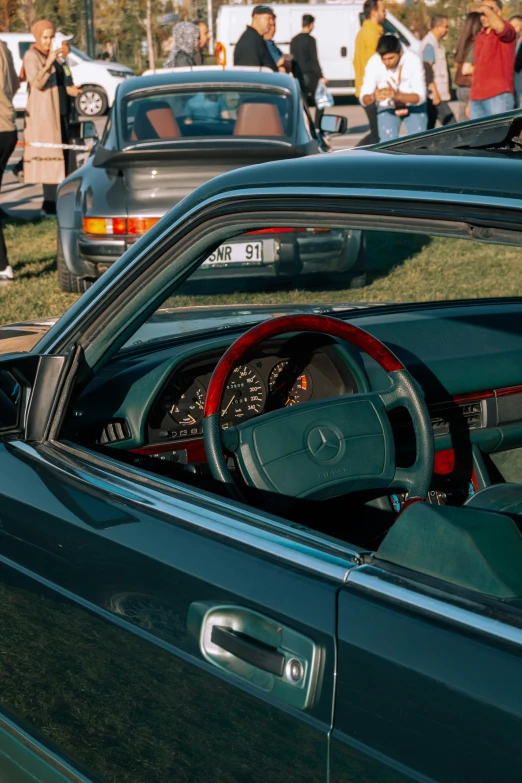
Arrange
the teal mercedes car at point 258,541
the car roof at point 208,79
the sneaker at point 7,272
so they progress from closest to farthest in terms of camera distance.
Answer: the teal mercedes car at point 258,541 → the car roof at point 208,79 → the sneaker at point 7,272

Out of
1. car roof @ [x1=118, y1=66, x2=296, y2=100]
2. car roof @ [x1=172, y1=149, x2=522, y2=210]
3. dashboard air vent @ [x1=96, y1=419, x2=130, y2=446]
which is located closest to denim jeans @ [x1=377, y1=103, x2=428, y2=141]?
car roof @ [x1=118, y1=66, x2=296, y2=100]

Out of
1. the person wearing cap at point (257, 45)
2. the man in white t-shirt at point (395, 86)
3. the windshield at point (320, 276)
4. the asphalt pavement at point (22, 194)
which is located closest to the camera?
the windshield at point (320, 276)

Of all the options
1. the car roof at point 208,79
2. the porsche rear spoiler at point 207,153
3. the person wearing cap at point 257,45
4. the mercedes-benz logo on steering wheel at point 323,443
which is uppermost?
the person wearing cap at point 257,45

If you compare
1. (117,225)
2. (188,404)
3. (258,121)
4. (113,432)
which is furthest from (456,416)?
(258,121)

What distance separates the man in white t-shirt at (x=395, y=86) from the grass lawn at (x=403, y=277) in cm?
257

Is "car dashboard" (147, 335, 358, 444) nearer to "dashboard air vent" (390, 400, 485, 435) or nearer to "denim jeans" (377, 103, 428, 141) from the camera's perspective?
"dashboard air vent" (390, 400, 485, 435)

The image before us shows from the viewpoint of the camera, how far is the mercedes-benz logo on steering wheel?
2.15m

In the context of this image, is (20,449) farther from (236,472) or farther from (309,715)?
(309,715)

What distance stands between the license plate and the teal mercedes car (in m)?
0.82

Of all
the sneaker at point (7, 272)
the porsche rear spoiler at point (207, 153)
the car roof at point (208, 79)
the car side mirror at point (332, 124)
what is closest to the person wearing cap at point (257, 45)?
the car side mirror at point (332, 124)

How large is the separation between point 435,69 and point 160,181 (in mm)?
7467

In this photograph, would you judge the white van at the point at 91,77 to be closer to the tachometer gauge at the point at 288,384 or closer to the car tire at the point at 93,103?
Result: the car tire at the point at 93,103

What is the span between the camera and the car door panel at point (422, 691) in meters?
1.22

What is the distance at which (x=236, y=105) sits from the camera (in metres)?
7.68
